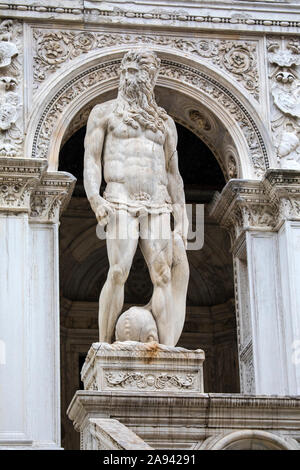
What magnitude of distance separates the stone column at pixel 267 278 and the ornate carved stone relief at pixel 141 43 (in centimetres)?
141

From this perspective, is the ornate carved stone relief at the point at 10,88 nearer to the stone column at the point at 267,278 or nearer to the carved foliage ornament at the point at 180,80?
the carved foliage ornament at the point at 180,80

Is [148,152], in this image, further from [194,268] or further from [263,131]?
[194,268]

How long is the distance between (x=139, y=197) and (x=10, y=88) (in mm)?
2758

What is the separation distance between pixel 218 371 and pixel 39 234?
5.54m

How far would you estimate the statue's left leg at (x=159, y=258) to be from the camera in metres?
18.7

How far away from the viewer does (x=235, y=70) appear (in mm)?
21562

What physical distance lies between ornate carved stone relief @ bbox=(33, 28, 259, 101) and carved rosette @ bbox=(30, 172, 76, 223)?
133cm

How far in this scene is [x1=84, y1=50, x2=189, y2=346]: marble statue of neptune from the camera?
1878cm

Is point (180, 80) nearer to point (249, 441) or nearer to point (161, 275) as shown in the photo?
point (161, 275)

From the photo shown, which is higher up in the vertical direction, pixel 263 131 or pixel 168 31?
pixel 168 31

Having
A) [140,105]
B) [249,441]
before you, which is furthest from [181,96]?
[249,441]

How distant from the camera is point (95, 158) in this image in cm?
1942

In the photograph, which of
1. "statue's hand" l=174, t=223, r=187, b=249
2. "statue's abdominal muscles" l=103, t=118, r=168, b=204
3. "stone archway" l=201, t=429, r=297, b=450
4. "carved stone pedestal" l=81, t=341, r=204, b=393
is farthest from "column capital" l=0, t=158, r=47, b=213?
"stone archway" l=201, t=429, r=297, b=450
